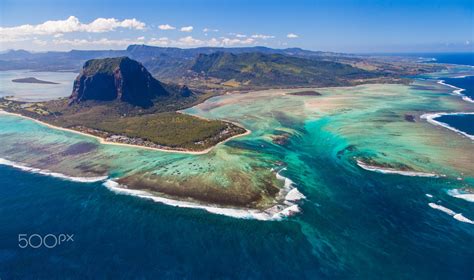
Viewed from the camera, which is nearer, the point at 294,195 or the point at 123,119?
the point at 294,195

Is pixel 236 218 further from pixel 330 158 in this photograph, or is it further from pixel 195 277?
pixel 330 158

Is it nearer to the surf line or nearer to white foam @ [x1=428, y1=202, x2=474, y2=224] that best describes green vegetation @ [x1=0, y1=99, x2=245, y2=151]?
the surf line

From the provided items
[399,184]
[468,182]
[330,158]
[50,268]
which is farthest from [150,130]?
[468,182]

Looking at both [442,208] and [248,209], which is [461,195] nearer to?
[442,208]

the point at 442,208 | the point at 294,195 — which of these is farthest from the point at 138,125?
the point at 442,208

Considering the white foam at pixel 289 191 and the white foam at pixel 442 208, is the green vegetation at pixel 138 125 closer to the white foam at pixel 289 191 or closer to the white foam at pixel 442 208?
the white foam at pixel 289 191

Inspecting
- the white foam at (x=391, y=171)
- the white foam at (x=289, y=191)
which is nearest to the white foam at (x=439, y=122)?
the white foam at (x=391, y=171)

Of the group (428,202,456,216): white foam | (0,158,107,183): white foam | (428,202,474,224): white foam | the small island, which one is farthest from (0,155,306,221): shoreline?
the small island
